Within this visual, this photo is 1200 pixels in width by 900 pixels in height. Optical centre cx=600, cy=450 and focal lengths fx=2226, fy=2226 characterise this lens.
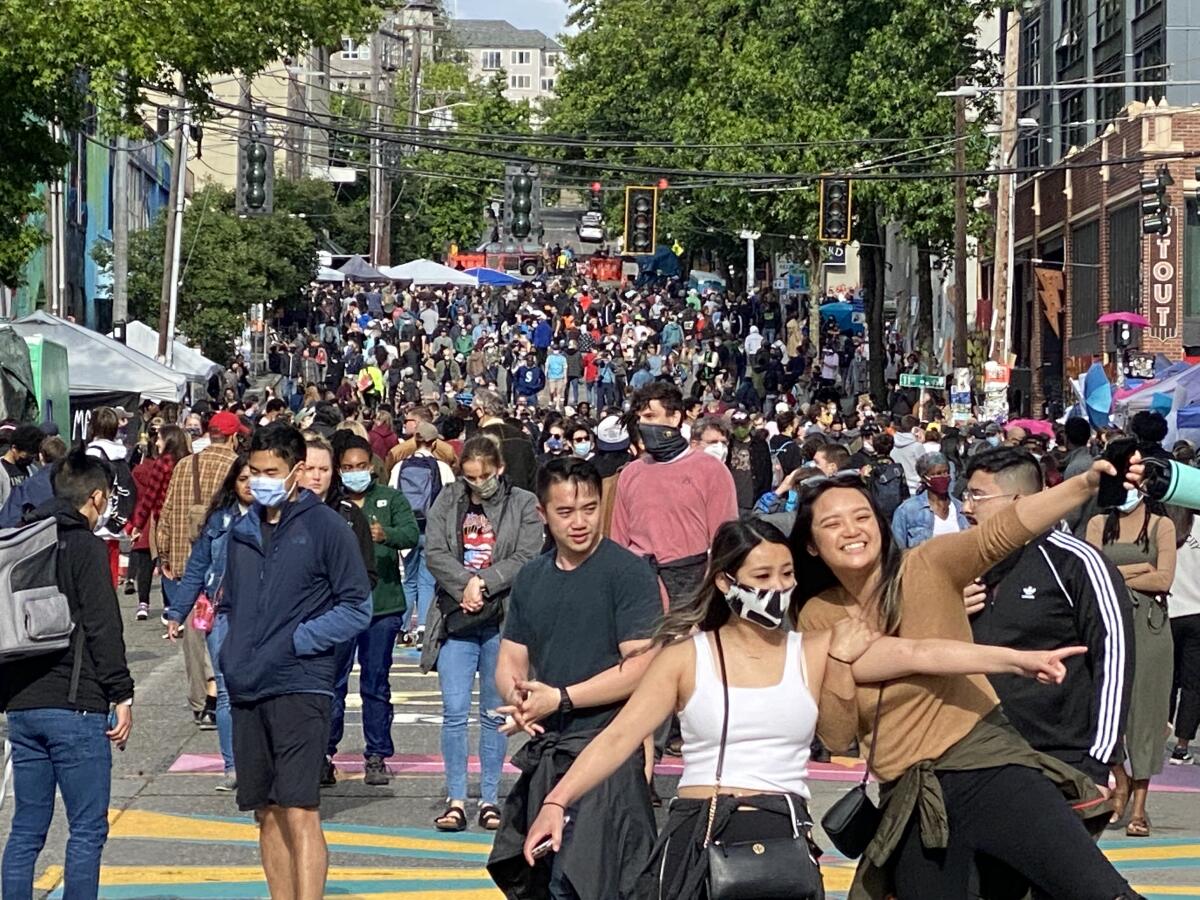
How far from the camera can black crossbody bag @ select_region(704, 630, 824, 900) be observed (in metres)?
5.25

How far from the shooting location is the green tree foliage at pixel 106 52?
73.6 feet

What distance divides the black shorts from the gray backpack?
700 mm

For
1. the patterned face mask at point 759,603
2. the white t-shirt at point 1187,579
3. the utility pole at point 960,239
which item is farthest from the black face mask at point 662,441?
the utility pole at point 960,239

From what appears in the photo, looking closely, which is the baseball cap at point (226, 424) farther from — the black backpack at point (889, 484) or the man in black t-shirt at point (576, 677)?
the man in black t-shirt at point (576, 677)

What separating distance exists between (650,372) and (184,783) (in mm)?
37067

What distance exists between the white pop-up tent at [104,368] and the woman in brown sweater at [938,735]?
2320cm

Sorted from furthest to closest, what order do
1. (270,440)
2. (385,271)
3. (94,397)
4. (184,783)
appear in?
(385,271) < (94,397) < (184,783) < (270,440)

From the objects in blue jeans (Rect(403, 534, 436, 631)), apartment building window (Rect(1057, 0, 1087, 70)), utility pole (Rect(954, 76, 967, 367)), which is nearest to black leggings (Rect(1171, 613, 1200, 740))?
blue jeans (Rect(403, 534, 436, 631))

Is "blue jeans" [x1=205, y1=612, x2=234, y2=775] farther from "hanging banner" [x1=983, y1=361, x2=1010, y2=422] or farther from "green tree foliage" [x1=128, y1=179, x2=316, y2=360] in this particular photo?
"green tree foliage" [x1=128, y1=179, x2=316, y2=360]

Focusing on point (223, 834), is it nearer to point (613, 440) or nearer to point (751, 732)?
point (613, 440)

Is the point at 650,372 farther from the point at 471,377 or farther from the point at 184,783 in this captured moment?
the point at 184,783

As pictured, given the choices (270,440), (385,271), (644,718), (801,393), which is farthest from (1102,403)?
(385,271)

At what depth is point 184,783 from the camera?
11.4m

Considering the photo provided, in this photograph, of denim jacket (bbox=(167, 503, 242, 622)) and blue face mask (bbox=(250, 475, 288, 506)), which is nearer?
blue face mask (bbox=(250, 475, 288, 506))
